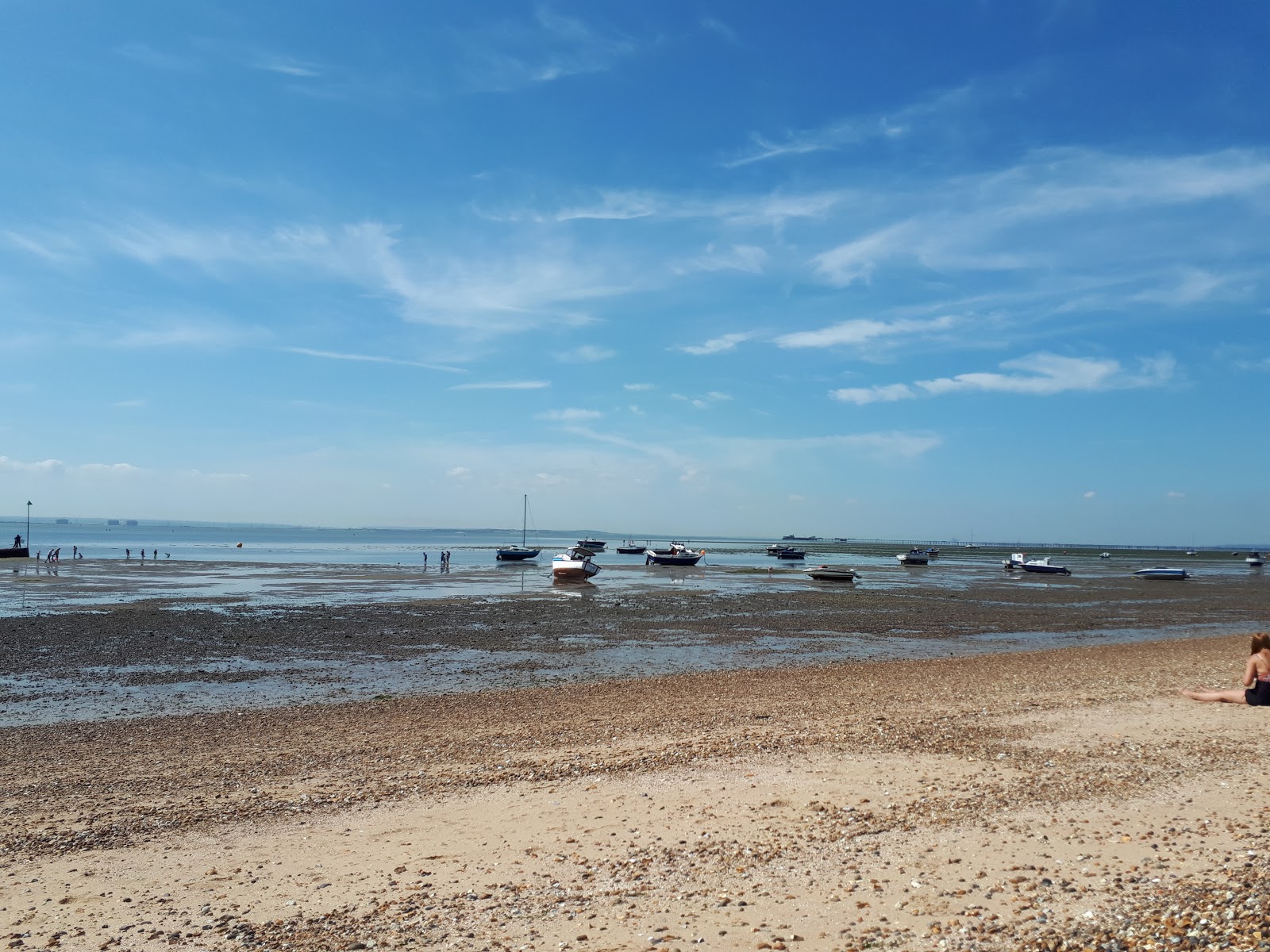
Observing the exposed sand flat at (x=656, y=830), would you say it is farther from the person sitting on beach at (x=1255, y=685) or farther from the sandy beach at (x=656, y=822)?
the person sitting on beach at (x=1255, y=685)

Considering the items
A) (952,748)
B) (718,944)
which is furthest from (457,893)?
(952,748)

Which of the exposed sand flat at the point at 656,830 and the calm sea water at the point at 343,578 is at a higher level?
the exposed sand flat at the point at 656,830

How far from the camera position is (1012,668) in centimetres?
2006

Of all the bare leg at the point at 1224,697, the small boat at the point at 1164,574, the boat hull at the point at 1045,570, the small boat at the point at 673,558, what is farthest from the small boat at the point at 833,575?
the bare leg at the point at 1224,697

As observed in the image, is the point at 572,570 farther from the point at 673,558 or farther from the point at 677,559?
the point at 673,558

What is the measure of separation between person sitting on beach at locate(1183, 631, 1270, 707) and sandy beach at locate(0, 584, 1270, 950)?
0.36 metres

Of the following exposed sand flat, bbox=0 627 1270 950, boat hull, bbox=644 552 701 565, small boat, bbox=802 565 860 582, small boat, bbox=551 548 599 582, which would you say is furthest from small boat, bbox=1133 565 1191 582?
exposed sand flat, bbox=0 627 1270 950

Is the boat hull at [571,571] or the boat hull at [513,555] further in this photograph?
the boat hull at [513,555]

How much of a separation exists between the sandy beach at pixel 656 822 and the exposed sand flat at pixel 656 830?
0.11ft

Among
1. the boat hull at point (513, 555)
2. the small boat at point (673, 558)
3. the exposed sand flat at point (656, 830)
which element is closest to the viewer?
the exposed sand flat at point (656, 830)

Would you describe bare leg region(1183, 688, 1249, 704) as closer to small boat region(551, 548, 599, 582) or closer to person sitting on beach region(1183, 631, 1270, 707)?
person sitting on beach region(1183, 631, 1270, 707)

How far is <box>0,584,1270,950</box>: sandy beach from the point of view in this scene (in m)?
6.18

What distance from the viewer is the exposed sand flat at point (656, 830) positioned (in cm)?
615

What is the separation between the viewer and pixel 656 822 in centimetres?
836
